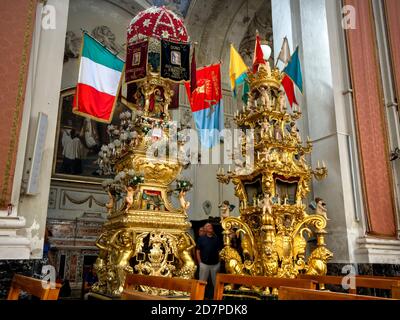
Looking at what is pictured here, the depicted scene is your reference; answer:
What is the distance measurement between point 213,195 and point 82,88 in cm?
584

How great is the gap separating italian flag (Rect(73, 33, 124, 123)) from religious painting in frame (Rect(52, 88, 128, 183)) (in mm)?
4310

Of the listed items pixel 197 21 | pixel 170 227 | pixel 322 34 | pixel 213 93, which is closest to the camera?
pixel 170 227

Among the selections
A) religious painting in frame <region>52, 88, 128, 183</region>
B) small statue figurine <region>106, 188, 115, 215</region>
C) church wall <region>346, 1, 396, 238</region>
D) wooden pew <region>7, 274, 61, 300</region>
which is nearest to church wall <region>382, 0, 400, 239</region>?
church wall <region>346, 1, 396, 238</region>

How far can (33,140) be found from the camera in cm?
385

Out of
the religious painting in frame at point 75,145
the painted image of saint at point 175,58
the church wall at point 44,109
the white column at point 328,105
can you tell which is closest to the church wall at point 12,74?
the church wall at point 44,109

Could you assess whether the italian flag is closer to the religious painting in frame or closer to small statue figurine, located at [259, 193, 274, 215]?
Answer: small statue figurine, located at [259, 193, 274, 215]

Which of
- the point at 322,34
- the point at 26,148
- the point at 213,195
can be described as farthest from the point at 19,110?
the point at 213,195

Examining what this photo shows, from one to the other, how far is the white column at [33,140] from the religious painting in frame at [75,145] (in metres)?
5.29

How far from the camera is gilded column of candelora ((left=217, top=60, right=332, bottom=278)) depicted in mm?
4551

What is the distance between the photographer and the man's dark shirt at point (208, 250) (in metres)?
5.55

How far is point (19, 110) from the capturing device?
3.72m

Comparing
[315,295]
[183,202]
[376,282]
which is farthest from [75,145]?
[315,295]

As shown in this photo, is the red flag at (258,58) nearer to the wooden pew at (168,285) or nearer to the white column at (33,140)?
the white column at (33,140)

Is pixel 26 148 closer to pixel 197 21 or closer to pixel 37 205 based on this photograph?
pixel 37 205
